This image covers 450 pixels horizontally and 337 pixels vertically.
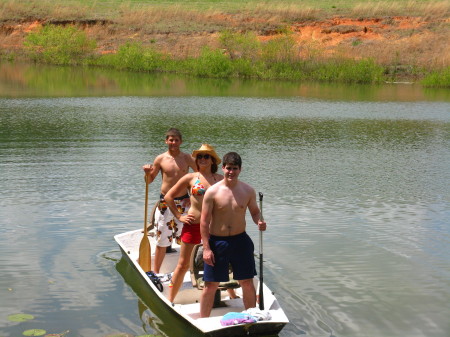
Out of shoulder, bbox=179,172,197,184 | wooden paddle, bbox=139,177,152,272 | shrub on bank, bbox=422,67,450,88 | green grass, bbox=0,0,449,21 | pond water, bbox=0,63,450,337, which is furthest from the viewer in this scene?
green grass, bbox=0,0,449,21

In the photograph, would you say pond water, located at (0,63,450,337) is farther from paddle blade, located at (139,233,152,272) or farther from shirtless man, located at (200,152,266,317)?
shirtless man, located at (200,152,266,317)

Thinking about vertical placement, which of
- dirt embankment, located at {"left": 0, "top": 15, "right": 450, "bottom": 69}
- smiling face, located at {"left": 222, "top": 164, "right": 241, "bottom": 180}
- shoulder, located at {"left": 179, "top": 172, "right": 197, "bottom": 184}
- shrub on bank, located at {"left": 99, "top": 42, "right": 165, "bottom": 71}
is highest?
dirt embankment, located at {"left": 0, "top": 15, "right": 450, "bottom": 69}

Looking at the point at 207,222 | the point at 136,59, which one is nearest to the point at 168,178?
the point at 207,222

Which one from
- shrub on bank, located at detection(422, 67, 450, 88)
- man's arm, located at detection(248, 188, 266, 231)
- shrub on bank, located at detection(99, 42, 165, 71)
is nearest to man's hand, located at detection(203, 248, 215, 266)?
man's arm, located at detection(248, 188, 266, 231)

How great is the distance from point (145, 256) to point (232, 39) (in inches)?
1704

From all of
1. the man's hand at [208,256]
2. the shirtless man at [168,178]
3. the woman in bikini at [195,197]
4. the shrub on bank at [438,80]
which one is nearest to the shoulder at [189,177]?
the woman in bikini at [195,197]

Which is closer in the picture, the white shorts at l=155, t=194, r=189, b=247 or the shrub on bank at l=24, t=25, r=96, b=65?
the white shorts at l=155, t=194, r=189, b=247

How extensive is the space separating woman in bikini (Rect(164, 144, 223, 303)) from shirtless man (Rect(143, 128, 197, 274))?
71 centimetres

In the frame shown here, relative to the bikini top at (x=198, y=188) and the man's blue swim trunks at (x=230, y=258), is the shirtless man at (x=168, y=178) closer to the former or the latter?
the bikini top at (x=198, y=188)

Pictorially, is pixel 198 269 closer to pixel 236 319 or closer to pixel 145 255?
pixel 236 319

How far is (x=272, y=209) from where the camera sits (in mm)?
13227

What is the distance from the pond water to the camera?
8719 millimetres

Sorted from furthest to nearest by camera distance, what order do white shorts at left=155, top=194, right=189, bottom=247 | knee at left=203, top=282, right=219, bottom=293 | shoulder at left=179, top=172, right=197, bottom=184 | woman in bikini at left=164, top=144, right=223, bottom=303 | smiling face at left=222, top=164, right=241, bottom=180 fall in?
white shorts at left=155, top=194, right=189, bottom=247 < shoulder at left=179, top=172, right=197, bottom=184 < woman in bikini at left=164, top=144, right=223, bottom=303 < knee at left=203, top=282, right=219, bottom=293 < smiling face at left=222, top=164, right=241, bottom=180

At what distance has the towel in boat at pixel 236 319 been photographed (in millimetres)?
7129
